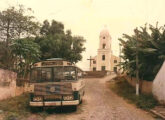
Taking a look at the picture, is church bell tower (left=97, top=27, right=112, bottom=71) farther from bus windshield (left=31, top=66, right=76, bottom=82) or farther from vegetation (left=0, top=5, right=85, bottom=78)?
bus windshield (left=31, top=66, right=76, bottom=82)

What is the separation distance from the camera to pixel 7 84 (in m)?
17.4

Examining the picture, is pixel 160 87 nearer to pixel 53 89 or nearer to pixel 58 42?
pixel 53 89

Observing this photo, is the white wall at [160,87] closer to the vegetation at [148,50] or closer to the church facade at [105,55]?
the vegetation at [148,50]

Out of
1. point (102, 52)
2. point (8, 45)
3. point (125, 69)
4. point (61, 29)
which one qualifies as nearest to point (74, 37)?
point (61, 29)

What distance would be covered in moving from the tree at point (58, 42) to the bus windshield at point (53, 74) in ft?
80.4

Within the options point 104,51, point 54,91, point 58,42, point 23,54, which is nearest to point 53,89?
point 54,91

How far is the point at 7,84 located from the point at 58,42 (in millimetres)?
22531

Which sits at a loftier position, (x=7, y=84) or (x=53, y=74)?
(x=53, y=74)

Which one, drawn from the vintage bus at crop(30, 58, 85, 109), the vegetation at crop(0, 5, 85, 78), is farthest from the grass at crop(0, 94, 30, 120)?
the vegetation at crop(0, 5, 85, 78)

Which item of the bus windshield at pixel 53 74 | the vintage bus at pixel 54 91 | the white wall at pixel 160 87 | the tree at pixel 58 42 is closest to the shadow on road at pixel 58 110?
the vintage bus at pixel 54 91

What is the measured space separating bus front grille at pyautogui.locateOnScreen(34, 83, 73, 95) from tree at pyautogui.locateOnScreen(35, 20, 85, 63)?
25284 mm

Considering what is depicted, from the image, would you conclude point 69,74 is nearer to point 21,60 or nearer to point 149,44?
point 149,44

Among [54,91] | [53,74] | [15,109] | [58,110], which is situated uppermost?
[53,74]

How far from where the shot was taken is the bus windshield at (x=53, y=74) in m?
14.2
